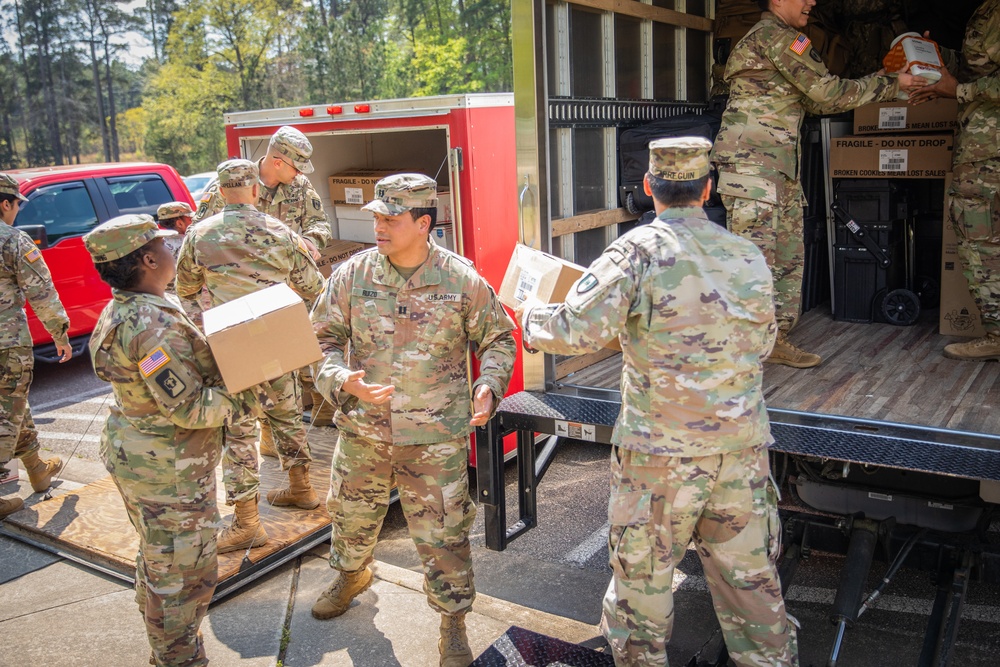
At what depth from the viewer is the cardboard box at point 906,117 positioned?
5066 millimetres

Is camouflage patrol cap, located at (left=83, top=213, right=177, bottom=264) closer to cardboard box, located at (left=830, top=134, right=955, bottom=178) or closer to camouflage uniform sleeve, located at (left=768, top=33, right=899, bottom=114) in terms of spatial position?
camouflage uniform sleeve, located at (left=768, top=33, right=899, bottom=114)

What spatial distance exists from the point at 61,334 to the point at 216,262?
1.47 meters

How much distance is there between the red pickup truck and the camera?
24.9 feet

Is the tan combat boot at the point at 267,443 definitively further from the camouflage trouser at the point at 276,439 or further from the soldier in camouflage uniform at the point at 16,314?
the soldier in camouflage uniform at the point at 16,314

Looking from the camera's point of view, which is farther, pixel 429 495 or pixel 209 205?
pixel 209 205

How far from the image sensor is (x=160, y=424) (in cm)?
303

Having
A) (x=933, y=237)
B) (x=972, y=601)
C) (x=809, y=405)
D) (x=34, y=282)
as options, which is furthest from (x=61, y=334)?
(x=933, y=237)

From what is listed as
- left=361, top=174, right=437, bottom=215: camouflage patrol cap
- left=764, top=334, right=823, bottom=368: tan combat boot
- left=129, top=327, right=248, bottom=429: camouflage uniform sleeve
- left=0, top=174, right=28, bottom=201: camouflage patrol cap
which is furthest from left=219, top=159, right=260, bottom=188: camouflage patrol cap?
left=764, top=334, right=823, bottom=368: tan combat boot

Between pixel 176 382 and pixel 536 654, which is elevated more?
pixel 176 382

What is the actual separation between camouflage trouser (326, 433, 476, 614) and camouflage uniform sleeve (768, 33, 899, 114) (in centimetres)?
239

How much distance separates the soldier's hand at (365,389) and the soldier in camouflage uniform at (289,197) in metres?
2.22

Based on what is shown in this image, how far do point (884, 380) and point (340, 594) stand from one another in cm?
266

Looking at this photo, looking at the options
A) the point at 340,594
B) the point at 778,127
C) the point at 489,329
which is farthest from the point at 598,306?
the point at 778,127

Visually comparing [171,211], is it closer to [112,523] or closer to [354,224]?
[354,224]
